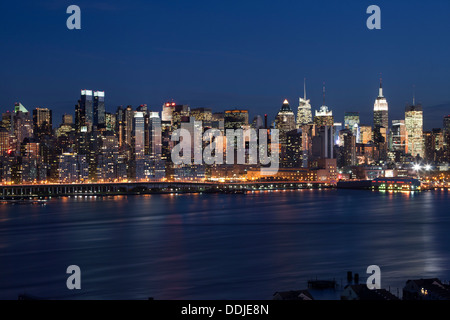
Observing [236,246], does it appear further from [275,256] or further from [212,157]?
[212,157]

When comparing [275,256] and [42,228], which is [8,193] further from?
[275,256]

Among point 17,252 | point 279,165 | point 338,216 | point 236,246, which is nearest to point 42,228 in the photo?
point 17,252

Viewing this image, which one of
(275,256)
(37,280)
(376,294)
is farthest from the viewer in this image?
(275,256)

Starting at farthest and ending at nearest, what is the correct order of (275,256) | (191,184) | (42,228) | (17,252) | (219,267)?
1. (191,184)
2. (42,228)
3. (17,252)
4. (275,256)
5. (219,267)

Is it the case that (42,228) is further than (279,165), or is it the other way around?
(279,165)

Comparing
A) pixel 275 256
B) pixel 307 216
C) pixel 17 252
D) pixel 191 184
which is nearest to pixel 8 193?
pixel 191 184

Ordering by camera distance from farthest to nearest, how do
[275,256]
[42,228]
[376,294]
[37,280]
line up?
[42,228], [275,256], [37,280], [376,294]
